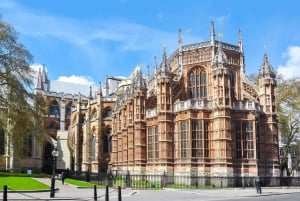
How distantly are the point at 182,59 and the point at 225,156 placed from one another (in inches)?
566

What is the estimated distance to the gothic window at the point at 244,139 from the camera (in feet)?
131

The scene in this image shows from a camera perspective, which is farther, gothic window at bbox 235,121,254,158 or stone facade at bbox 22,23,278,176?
gothic window at bbox 235,121,254,158

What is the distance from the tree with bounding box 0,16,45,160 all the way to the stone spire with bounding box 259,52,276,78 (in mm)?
25479

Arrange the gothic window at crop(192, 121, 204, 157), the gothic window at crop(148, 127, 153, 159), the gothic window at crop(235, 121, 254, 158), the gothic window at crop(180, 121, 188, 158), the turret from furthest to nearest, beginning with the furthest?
the gothic window at crop(148, 127, 153, 159) < the turret < the gothic window at crop(180, 121, 188, 158) < the gothic window at crop(192, 121, 204, 157) < the gothic window at crop(235, 121, 254, 158)

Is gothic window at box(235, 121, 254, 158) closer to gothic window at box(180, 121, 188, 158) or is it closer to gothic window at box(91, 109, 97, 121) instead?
gothic window at box(180, 121, 188, 158)

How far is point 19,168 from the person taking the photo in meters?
56.2

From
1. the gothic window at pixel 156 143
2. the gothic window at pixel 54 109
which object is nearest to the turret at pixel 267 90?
the gothic window at pixel 156 143

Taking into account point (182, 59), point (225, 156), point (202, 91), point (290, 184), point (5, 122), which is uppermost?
point (182, 59)

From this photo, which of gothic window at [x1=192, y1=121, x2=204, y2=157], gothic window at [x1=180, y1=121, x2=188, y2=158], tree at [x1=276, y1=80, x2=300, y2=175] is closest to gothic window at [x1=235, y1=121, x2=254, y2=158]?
gothic window at [x1=192, y1=121, x2=204, y2=157]

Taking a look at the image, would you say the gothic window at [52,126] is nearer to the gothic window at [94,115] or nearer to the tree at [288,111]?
the gothic window at [94,115]

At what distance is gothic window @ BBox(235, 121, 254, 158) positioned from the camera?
39969mm

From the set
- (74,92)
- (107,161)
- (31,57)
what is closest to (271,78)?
(31,57)

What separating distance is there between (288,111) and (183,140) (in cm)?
1786

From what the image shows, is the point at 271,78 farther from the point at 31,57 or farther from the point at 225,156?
the point at 31,57
